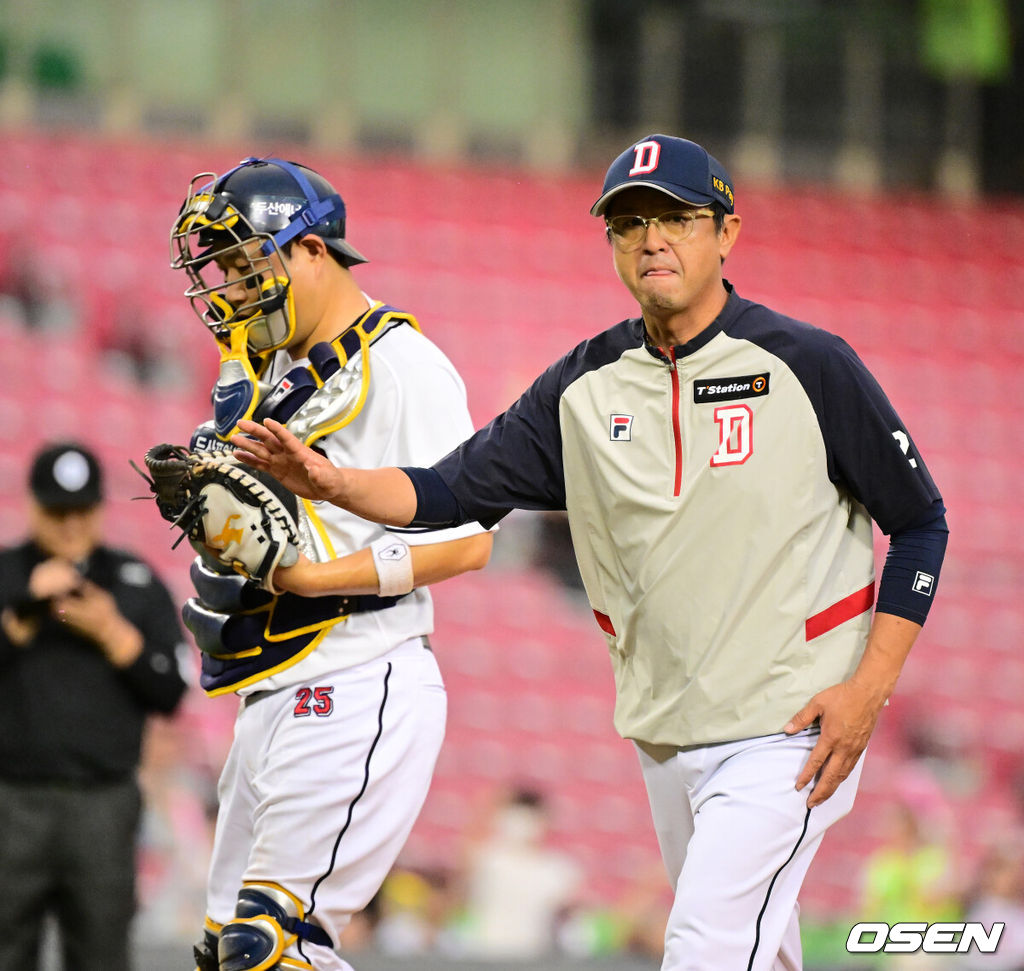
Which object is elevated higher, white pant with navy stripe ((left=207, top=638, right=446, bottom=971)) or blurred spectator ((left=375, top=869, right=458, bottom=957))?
white pant with navy stripe ((left=207, top=638, right=446, bottom=971))

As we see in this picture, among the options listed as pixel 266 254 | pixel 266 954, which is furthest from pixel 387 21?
pixel 266 954

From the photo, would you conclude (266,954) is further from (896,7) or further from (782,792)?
(896,7)

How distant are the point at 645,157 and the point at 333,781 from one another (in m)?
1.59

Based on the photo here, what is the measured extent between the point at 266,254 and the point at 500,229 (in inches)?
355

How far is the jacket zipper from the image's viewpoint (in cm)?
312

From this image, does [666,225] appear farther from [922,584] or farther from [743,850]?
[743,850]

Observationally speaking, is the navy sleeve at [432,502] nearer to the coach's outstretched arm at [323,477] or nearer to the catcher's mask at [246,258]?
the coach's outstretched arm at [323,477]

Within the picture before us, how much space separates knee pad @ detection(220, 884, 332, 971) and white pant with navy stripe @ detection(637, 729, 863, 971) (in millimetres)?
874

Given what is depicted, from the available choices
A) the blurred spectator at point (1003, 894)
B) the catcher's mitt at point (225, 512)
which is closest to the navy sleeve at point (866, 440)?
the catcher's mitt at point (225, 512)

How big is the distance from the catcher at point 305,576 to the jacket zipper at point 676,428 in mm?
610

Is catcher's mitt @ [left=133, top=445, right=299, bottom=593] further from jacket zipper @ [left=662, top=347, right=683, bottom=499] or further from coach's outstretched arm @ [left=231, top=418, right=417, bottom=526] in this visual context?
jacket zipper @ [left=662, top=347, right=683, bottom=499]

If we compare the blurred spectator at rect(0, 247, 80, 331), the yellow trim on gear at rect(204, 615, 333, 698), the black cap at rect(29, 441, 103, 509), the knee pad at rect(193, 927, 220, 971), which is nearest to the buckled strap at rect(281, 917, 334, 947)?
the knee pad at rect(193, 927, 220, 971)

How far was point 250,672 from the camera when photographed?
352cm

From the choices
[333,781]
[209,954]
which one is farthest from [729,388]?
[209,954]
